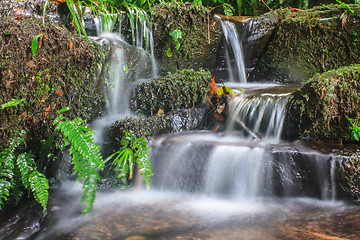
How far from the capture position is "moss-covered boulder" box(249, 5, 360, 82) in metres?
5.57

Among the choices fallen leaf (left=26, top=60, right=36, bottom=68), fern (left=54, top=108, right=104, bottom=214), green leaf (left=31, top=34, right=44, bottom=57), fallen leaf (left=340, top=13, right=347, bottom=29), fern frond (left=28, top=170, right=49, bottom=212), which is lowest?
fern frond (left=28, top=170, right=49, bottom=212)

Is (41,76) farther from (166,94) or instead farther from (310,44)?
(310,44)

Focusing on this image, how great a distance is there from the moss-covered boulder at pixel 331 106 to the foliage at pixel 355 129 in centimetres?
5

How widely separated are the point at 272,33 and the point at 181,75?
→ 300 centimetres

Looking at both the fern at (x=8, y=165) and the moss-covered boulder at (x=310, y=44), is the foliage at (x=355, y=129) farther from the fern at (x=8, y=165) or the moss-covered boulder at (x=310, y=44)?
the fern at (x=8, y=165)

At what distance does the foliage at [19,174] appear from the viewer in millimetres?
2676

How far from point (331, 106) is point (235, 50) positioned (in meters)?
3.07

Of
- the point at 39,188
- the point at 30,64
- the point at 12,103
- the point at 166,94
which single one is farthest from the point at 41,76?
the point at 166,94

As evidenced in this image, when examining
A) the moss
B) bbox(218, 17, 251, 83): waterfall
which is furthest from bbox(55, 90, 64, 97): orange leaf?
bbox(218, 17, 251, 83): waterfall

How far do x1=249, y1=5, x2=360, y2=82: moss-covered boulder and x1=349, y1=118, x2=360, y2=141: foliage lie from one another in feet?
8.52

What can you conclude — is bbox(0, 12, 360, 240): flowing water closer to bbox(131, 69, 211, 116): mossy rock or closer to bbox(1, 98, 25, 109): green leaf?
bbox(131, 69, 211, 116): mossy rock

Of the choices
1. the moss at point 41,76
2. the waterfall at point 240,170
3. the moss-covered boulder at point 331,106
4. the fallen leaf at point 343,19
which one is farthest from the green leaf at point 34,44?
the fallen leaf at point 343,19

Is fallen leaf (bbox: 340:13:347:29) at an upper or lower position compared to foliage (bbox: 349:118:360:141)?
upper

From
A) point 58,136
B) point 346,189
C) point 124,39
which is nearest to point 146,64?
point 124,39
